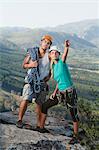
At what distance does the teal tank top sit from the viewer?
5254 mm

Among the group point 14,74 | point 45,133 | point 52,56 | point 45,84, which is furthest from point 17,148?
point 14,74

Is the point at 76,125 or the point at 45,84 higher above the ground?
the point at 45,84

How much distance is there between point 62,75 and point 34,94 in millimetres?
678

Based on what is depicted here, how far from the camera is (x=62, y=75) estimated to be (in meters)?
5.26

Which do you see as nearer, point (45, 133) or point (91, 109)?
point (45, 133)

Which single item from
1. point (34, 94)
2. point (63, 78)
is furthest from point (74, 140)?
point (63, 78)

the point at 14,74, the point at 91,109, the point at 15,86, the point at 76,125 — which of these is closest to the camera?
the point at 76,125

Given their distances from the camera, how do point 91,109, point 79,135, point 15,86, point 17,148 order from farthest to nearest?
point 15,86 < point 91,109 < point 79,135 < point 17,148

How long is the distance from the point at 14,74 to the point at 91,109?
115192mm

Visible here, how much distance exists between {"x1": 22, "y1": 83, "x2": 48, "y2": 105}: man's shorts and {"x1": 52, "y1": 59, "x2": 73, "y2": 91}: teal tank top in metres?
0.38

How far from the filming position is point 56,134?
6059 mm

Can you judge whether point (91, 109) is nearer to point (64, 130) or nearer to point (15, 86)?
point (64, 130)

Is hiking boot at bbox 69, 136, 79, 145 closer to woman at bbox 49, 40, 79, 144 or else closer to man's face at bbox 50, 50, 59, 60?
woman at bbox 49, 40, 79, 144

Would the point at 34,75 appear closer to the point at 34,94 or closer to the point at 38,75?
the point at 38,75
